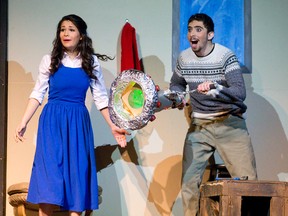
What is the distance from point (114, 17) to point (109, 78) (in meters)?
0.47

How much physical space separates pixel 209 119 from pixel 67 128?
941mm

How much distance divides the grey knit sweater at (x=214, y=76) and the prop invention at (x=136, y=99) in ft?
0.90

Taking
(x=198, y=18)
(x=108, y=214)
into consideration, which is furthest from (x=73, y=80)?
(x=108, y=214)

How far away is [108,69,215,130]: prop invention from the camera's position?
345 centimetres

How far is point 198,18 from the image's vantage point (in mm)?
3891

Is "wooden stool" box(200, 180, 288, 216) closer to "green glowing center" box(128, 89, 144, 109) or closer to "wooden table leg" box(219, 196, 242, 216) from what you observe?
"wooden table leg" box(219, 196, 242, 216)

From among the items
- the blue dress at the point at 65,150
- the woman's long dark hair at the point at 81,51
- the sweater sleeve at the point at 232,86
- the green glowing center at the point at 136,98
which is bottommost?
the blue dress at the point at 65,150

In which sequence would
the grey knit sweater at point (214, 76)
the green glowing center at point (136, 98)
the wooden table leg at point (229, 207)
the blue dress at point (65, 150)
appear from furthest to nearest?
the grey knit sweater at point (214, 76), the green glowing center at point (136, 98), the blue dress at point (65, 150), the wooden table leg at point (229, 207)

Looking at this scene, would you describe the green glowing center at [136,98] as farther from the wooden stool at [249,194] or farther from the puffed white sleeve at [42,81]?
the wooden stool at [249,194]

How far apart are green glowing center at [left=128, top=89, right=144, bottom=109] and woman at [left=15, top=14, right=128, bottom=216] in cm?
23

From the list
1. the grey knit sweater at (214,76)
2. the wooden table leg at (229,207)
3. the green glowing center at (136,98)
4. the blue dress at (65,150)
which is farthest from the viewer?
the grey knit sweater at (214,76)

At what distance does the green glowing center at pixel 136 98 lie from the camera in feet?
11.6

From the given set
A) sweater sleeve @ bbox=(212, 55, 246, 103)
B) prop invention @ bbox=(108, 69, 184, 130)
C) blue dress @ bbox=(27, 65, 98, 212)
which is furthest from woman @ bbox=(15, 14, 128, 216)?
sweater sleeve @ bbox=(212, 55, 246, 103)

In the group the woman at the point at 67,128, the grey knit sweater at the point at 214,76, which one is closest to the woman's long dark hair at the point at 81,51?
the woman at the point at 67,128
